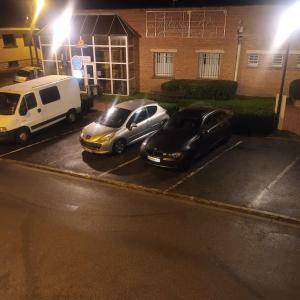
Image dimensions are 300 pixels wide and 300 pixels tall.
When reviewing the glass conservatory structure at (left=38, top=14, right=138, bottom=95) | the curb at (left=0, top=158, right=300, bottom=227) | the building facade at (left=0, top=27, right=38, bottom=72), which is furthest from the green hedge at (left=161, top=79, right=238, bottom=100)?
the building facade at (left=0, top=27, right=38, bottom=72)

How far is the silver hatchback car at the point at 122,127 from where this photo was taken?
469 inches

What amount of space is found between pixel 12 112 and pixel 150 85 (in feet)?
34.8

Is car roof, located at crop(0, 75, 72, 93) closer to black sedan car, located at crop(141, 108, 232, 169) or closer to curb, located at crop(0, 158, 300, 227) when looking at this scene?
curb, located at crop(0, 158, 300, 227)

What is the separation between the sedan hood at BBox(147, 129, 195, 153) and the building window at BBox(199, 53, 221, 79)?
1039 cm

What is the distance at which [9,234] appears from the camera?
784cm

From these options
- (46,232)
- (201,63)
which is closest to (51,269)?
(46,232)

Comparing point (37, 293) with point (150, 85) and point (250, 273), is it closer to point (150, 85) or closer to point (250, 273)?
point (250, 273)

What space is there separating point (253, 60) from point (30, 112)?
13.0 metres

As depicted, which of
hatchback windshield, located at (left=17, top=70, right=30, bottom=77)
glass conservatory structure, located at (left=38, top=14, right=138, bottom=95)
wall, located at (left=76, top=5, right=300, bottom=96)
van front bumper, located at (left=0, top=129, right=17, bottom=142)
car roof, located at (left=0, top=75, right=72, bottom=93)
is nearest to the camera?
van front bumper, located at (left=0, top=129, right=17, bottom=142)

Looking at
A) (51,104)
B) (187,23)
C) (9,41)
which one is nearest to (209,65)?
(187,23)

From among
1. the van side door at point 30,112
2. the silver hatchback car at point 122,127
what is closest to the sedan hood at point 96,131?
the silver hatchback car at point 122,127

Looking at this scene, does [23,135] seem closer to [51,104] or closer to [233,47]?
[51,104]

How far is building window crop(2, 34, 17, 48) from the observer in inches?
1351

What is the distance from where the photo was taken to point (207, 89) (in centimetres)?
1934
